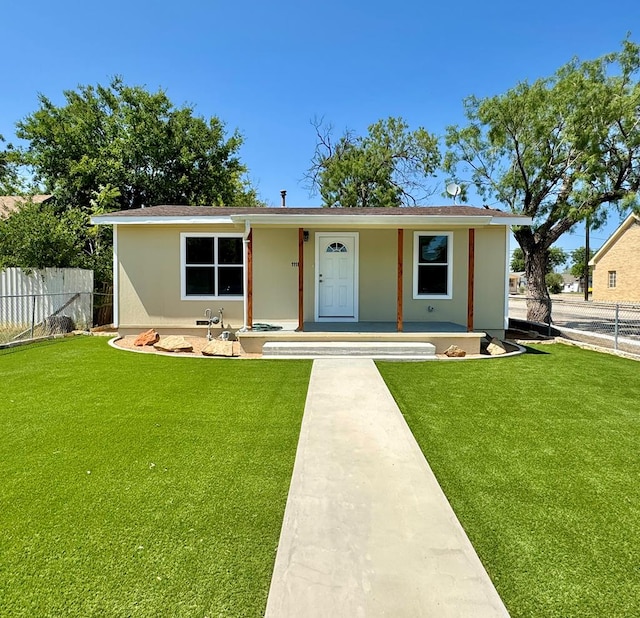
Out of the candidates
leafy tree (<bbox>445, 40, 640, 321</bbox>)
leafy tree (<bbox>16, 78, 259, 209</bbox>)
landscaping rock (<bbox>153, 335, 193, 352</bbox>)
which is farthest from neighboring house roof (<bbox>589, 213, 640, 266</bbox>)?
landscaping rock (<bbox>153, 335, 193, 352</bbox>)

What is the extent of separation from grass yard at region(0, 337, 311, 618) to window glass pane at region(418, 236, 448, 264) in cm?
584

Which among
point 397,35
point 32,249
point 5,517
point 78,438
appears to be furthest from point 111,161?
point 5,517

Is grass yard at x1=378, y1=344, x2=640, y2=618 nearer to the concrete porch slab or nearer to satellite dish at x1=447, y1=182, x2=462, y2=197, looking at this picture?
the concrete porch slab

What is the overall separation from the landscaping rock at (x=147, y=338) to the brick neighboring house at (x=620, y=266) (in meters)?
33.4

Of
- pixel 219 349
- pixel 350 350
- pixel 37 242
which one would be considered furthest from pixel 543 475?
pixel 37 242

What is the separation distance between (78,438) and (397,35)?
18.4 metres

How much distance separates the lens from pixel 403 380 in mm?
6145

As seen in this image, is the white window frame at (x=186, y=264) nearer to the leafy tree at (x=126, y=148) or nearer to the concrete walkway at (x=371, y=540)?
the concrete walkway at (x=371, y=540)

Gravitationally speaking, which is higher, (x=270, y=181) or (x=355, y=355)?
(x=270, y=181)

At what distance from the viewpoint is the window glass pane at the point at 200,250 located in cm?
989

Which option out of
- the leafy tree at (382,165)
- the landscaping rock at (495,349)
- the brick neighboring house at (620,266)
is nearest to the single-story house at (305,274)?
the landscaping rock at (495,349)

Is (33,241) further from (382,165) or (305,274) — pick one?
(382,165)

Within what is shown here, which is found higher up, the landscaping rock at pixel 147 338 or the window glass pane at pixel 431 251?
the window glass pane at pixel 431 251

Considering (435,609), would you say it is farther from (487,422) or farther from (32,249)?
(32,249)
